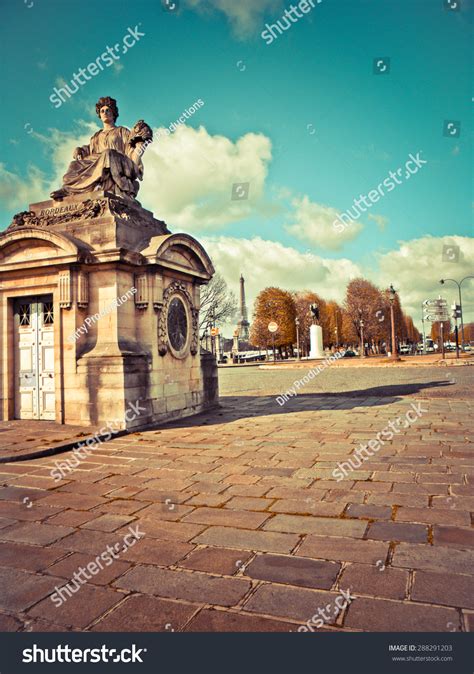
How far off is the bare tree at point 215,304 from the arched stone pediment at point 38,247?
31.4 metres

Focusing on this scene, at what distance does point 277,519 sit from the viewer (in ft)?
14.3

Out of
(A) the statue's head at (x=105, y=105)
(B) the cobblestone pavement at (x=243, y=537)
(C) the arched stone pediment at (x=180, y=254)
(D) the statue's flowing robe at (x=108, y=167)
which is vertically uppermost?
(A) the statue's head at (x=105, y=105)

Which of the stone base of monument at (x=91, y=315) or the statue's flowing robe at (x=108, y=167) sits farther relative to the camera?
the statue's flowing robe at (x=108, y=167)

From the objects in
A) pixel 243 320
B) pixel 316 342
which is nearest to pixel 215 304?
pixel 316 342

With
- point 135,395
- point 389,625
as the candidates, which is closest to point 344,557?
point 389,625

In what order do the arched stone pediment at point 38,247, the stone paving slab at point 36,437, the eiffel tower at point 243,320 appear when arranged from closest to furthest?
1. the stone paving slab at point 36,437
2. the arched stone pediment at point 38,247
3. the eiffel tower at point 243,320

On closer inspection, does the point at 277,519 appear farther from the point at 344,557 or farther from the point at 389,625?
the point at 389,625

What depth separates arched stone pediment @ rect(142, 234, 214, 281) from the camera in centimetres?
1018

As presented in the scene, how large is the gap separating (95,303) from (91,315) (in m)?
0.27

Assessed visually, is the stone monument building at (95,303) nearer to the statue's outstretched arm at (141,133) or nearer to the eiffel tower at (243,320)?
the statue's outstretched arm at (141,133)

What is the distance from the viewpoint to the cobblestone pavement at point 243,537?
112 inches

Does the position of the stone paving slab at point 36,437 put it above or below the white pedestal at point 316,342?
below

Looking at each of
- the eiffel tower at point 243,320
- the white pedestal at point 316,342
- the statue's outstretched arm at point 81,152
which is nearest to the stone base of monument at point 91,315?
the statue's outstretched arm at point 81,152
